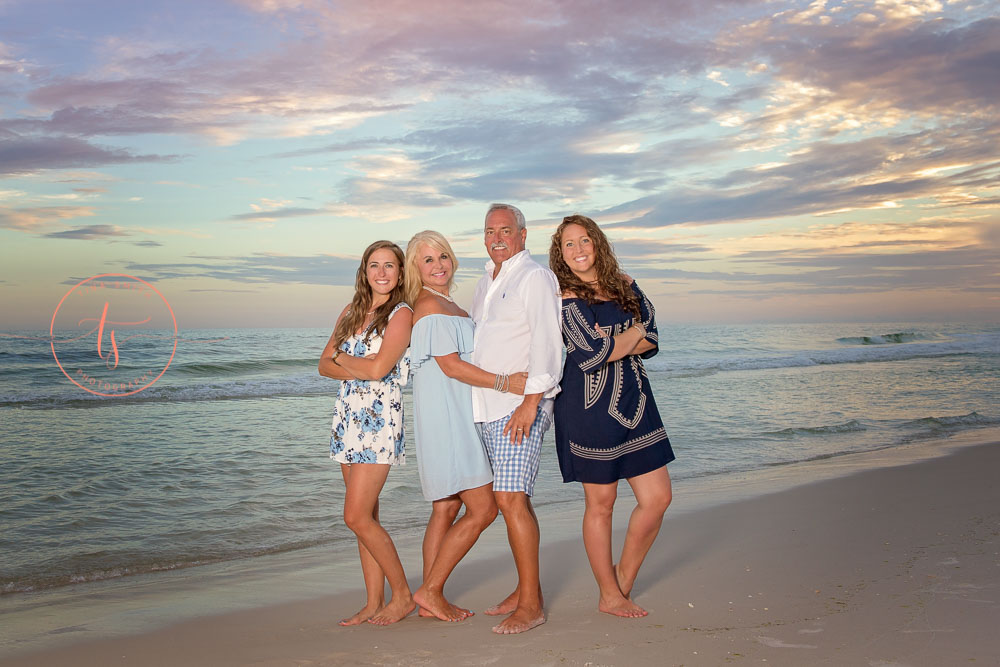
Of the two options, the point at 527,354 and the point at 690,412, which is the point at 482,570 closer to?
the point at 527,354

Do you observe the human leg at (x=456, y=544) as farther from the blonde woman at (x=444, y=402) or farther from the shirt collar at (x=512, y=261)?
the shirt collar at (x=512, y=261)

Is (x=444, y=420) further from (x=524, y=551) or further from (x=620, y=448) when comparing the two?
(x=620, y=448)

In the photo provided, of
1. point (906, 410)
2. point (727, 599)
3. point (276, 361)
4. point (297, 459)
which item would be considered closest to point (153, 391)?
point (276, 361)

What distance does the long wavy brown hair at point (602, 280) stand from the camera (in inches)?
147

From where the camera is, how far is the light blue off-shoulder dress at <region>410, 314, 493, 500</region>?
11.9 ft

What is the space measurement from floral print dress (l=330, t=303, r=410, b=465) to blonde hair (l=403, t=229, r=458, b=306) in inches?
3.0

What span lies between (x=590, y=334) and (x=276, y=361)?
21943mm

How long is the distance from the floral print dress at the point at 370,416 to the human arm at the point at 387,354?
5cm

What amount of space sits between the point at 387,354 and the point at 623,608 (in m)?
1.63

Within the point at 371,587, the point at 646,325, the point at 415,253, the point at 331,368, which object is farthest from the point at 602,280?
the point at 371,587

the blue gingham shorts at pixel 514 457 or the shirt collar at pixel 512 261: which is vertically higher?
the shirt collar at pixel 512 261

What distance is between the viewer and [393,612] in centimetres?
378

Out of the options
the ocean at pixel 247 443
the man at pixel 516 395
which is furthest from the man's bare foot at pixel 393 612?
the ocean at pixel 247 443

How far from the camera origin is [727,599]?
3.90 m
